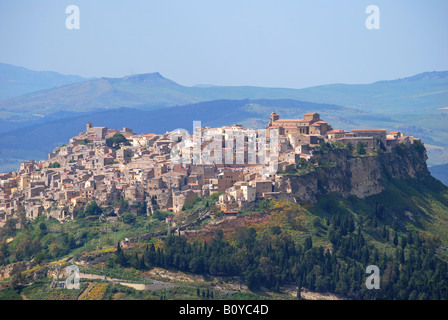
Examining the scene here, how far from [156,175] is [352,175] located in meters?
13.0

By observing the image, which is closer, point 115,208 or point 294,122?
point 115,208

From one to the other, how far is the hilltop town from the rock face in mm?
675

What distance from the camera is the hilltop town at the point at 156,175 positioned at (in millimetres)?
58438

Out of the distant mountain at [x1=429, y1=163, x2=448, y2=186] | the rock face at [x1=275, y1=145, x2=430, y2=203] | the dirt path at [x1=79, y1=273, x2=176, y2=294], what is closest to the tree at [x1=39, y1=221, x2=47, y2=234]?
the dirt path at [x1=79, y1=273, x2=176, y2=294]

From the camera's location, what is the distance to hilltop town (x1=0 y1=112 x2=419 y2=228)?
192 ft

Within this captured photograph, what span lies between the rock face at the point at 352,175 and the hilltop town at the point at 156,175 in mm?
675

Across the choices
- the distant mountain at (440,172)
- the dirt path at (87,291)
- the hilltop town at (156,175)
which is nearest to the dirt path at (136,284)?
→ the dirt path at (87,291)

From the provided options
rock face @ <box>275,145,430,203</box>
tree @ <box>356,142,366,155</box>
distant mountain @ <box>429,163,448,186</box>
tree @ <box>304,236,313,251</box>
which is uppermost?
tree @ <box>356,142,366,155</box>

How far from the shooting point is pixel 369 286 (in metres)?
51.3

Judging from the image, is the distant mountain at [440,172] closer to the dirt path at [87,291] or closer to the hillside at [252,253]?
the hillside at [252,253]

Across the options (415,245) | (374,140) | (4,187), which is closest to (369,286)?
(415,245)

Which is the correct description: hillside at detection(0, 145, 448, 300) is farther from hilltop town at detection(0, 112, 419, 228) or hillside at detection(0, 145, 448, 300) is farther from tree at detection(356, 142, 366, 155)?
tree at detection(356, 142, 366, 155)

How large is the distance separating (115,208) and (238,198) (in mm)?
8388
